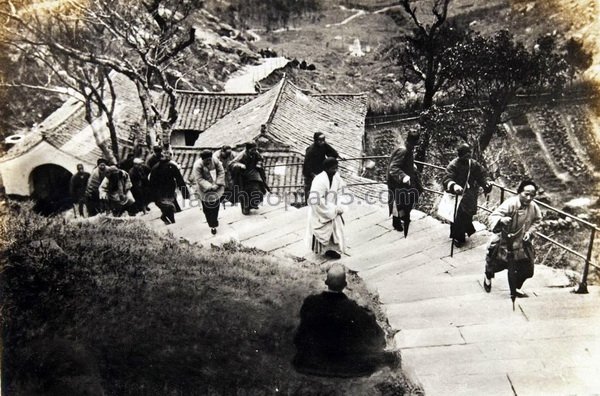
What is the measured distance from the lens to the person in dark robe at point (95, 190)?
31.1 feet

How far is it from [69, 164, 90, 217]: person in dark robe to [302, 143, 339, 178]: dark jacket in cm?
458

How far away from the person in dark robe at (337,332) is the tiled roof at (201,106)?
22837mm

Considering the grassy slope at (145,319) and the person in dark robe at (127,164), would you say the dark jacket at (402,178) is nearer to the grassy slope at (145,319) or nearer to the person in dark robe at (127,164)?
the grassy slope at (145,319)

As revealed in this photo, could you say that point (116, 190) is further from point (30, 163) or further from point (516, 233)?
point (30, 163)

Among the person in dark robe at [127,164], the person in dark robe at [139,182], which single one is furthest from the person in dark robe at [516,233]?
the person in dark robe at [127,164]

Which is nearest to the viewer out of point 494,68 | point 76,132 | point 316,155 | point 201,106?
point 316,155

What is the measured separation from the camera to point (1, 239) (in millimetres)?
6211

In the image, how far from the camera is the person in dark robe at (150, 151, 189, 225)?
9.41m

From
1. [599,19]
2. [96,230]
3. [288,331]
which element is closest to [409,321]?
[288,331]

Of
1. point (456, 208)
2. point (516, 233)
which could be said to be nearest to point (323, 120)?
point (456, 208)

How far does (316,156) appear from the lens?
9172mm

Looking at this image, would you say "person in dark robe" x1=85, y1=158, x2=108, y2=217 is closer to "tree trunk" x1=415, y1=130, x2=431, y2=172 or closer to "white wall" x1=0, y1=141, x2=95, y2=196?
"white wall" x1=0, y1=141, x2=95, y2=196

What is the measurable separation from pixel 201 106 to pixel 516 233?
919 inches

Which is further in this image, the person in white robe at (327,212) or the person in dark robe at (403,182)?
the person in dark robe at (403,182)
